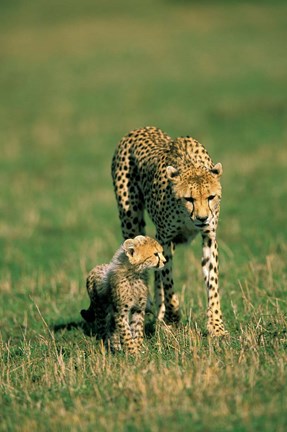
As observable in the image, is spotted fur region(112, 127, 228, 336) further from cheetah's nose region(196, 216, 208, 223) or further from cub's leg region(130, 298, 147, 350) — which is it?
cub's leg region(130, 298, 147, 350)

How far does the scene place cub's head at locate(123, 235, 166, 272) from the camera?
21.5 ft

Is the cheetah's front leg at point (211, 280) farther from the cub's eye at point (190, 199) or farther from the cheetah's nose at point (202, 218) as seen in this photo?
the cheetah's nose at point (202, 218)

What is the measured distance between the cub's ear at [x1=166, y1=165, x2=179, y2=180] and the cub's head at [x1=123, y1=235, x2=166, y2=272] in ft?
2.02

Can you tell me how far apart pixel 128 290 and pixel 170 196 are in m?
0.88

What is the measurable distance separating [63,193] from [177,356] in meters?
10.7

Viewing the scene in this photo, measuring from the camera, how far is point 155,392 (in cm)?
490

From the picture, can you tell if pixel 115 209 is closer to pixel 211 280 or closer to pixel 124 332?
pixel 211 280

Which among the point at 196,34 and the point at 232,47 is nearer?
the point at 232,47

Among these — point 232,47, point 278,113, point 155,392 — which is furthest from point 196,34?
point 155,392

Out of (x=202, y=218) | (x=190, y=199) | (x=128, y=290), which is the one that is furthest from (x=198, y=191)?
(x=128, y=290)

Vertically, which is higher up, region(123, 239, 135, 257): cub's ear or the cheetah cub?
region(123, 239, 135, 257): cub's ear

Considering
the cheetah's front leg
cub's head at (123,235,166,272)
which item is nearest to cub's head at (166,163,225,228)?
cub's head at (123,235,166,272)

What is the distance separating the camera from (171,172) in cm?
693

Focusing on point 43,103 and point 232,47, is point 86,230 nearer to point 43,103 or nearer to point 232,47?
point 43,103
